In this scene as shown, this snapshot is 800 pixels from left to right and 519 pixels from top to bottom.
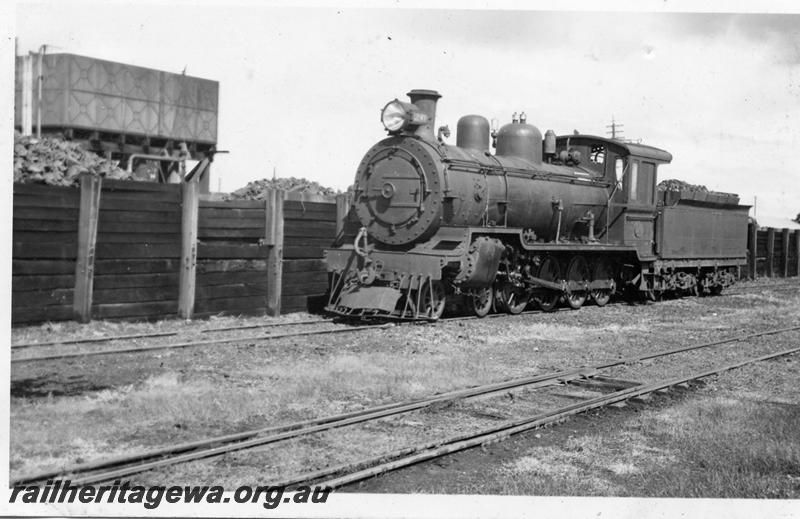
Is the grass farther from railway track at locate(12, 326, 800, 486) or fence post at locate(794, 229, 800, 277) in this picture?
fence post at locate(794, 229, 800, 277)

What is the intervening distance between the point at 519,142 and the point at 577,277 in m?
3.21

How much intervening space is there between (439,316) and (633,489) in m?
7.68

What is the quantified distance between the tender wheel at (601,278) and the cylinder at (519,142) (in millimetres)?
2922

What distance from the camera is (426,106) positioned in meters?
13.6

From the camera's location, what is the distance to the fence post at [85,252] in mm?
10406

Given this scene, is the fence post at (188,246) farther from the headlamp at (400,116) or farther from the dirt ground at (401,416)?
the headlamp at (400,116)

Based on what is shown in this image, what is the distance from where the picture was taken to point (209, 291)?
40.3 feet

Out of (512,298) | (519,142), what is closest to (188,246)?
(512,298)

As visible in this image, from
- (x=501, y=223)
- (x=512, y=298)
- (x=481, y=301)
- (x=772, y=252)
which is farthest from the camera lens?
(x=772, y=252)

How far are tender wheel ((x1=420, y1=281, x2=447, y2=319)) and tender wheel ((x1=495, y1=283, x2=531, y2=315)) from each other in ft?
5.47

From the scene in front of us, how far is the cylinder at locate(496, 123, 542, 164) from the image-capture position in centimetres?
1602

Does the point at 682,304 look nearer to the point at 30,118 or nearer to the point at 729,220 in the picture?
the point at 729,220

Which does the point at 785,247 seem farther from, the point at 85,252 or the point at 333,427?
the point at 333,427

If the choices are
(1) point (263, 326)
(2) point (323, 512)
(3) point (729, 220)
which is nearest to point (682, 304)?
(3) point (729, 220)
